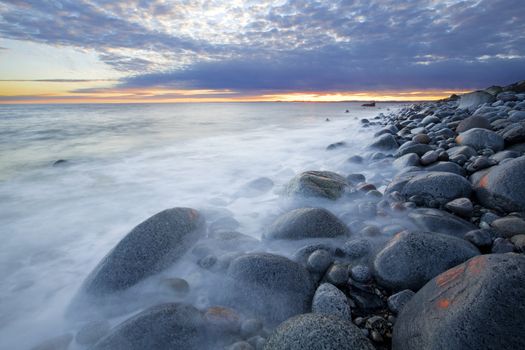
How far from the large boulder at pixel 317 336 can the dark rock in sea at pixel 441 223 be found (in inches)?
74.9

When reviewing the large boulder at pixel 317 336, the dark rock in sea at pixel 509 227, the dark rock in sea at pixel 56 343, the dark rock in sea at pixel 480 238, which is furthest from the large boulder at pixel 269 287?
the dark rock in sea at pixel 509 227

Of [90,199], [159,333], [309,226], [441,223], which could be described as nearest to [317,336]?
[159,333]

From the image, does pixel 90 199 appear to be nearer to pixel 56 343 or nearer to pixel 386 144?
pixel 56 343

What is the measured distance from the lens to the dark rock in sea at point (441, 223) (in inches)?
114

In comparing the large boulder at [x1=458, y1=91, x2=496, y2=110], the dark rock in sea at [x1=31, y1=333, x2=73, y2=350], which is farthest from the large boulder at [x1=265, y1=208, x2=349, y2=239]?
the large boulder at [x1=458, y1=91, x2=496, y2=110]

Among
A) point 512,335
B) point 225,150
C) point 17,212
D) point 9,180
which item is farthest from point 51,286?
point 225,150

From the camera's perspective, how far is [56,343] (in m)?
2.17

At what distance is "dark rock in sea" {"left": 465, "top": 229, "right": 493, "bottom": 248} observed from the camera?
8.32ft

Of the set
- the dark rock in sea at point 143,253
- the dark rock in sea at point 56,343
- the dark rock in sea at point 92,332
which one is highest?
the dark rock in sea at point 143,253

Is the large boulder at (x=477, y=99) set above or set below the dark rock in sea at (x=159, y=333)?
above

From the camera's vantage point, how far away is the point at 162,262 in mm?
2918

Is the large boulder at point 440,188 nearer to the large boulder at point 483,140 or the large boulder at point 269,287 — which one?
the large boulder at point 269,287

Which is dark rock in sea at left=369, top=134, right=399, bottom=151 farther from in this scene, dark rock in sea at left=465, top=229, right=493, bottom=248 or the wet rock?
dark rock in sea at left=465, top=229, right=493, bottom=248

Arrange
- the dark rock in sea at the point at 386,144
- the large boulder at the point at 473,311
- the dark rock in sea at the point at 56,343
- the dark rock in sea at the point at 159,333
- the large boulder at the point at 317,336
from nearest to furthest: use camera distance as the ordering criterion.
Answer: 1. the large boulder at the point at 473,311
2. the large boulder at the point at 317,336
3. the dark rock in sea at the point at 159,333
4. the dark rock in sea at the point at 56,343
5. the dark rock in sea at the point at 386,144
